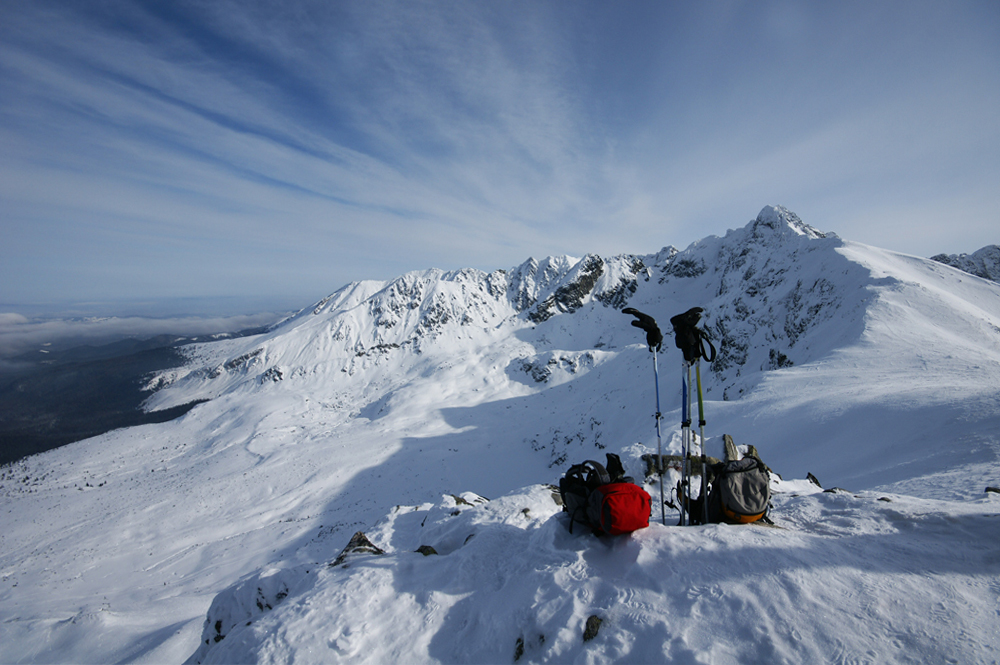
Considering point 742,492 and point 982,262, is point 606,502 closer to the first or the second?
point 742,492

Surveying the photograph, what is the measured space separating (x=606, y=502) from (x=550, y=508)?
5347 mm

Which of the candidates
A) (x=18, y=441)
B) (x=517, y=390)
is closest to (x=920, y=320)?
(x=517, y=390)

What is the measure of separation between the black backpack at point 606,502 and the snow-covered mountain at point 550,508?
289mm

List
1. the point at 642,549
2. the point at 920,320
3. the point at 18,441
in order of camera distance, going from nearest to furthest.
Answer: the point at 642,549 < the point at 920,320 < the point at 18,441

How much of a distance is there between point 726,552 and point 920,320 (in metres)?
34.6

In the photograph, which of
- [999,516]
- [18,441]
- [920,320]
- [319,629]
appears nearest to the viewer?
[999,516]

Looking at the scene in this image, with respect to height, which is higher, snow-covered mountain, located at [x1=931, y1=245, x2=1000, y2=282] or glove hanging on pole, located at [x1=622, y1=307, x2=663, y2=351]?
snow-covered mountain, located at [x1=931, y1=245, x2=1000, y2=282]

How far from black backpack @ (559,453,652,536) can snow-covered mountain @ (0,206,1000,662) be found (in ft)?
0.95

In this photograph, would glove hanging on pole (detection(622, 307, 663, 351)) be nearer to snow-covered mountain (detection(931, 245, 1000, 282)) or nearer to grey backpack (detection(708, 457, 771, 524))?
grey backpack (detection(708, 457, 771, 524))

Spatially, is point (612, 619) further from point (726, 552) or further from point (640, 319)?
point (640, 319)

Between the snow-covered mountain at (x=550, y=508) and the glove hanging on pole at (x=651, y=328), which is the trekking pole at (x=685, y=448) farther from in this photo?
the snow-covered mountain at (x=550, y=508)

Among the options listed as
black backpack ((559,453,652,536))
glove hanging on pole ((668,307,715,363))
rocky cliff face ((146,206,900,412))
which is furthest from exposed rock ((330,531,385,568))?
rocky cliff face ((146,206,900,412))

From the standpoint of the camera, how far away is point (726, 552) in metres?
4.67

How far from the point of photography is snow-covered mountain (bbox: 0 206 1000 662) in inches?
158
